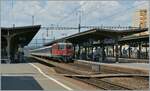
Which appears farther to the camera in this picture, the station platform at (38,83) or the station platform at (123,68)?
the station platform at (123,68)

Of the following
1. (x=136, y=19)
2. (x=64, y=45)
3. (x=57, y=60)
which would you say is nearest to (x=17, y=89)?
(x=64, y=45)

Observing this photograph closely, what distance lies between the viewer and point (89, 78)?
24078mm

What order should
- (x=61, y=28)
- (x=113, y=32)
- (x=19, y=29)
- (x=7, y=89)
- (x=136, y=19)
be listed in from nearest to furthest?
1. (x=7, y=89)
2. (x=19, y=29)
3. (x=113, y=32)
4. (x=61, y=28)
5. (x=136, y=19)

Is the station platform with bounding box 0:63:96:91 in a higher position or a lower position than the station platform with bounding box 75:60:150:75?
higher

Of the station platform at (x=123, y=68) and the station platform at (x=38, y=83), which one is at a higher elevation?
the station platform at (x=38, y=83)

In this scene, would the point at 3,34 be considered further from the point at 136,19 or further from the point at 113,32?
the point at 136,19

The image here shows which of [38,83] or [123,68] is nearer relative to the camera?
[38,83]

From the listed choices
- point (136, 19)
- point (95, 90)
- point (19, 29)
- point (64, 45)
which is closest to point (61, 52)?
point (64, 45)

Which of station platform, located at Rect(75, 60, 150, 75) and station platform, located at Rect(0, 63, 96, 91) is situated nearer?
station platform, located at Rect(0, 63, 96, 91)

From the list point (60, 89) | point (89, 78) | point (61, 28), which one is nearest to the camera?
point (60, 89)

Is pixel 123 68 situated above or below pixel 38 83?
below

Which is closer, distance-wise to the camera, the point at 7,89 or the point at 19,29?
the point at 7,89

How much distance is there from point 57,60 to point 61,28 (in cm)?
2622

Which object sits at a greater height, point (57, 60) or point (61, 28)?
point (61, 28)
